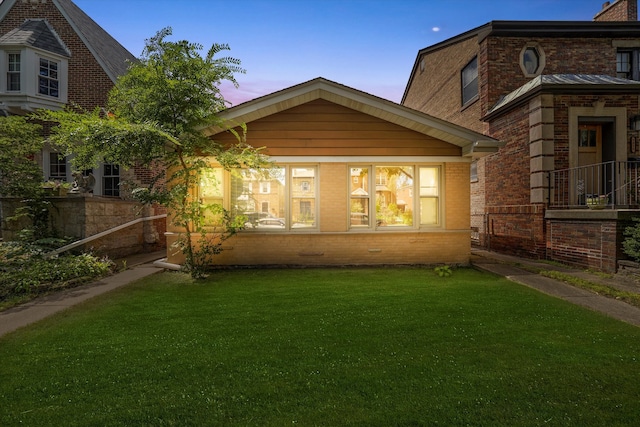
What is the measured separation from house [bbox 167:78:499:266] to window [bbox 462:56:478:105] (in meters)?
6.80

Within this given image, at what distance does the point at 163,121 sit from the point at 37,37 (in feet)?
→ 36.9

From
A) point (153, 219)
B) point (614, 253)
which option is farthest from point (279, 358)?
point (153, 219)

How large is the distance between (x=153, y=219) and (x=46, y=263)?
4767mm

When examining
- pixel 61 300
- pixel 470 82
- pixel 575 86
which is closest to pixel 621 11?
pixel 470 82

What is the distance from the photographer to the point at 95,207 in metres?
9.75

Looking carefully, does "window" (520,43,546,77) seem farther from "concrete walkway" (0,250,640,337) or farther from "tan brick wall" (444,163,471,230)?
"concrete walkway" (0,250,640,337)

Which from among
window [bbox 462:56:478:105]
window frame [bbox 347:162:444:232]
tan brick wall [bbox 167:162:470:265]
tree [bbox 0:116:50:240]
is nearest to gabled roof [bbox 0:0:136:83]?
tree [bbox 0:116:50:240]

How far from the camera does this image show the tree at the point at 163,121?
638 centimetres

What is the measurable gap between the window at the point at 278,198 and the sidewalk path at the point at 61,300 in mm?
2961

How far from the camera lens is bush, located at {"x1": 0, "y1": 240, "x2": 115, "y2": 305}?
6.41 meters

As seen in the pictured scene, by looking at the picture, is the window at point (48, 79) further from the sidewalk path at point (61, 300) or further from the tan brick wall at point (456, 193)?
the tan brick wall at point (456, 193)

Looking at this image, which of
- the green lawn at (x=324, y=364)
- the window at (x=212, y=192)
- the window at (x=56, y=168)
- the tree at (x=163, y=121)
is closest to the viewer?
the green lawn at (x=324, y=364)

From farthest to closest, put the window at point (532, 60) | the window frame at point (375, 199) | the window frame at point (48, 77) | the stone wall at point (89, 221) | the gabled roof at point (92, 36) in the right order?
the gabled roof at point (92, 36) < the window frame at point (48, 77) < the window at point (532, 60) < the stone wall at point (89, 221) < the window frame at point (375, 199)

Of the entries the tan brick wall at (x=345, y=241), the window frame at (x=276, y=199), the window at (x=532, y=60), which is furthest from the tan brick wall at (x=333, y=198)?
the window at (x=532, y=60)
